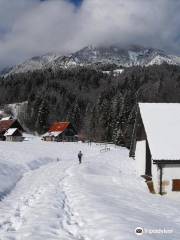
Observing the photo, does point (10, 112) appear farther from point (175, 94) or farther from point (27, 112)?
point (175, 94)

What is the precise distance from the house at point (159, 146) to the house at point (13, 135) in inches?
2934

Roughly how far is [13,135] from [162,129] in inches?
3188

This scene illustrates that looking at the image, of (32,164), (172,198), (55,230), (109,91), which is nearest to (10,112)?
(109,91)

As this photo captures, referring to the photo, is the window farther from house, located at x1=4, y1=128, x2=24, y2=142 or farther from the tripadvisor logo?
house, located at x1=4, y1=128, x2=24, y2=142

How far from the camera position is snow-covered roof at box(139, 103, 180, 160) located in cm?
2808

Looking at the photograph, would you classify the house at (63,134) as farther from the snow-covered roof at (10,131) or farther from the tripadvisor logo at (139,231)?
the tripadvisor logo at (139,231)

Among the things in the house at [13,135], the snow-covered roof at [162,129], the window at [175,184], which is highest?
the snow-covered roof at [162,129]

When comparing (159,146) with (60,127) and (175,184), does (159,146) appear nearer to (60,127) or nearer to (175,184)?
(175,184)

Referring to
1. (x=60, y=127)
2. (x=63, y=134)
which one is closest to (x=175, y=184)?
(x=63, y=134)

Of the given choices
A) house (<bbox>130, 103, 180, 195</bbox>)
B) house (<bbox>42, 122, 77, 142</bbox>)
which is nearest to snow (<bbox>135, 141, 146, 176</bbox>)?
house (<bbox>130, 103, 180, 195</bbox>)

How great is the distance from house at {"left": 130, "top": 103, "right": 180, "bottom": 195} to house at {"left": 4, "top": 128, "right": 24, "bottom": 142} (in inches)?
2934

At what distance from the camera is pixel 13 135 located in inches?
4247

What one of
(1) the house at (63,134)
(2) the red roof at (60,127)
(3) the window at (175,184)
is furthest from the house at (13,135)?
(3) the window at (175,184)

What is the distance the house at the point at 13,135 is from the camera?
4242 inches
